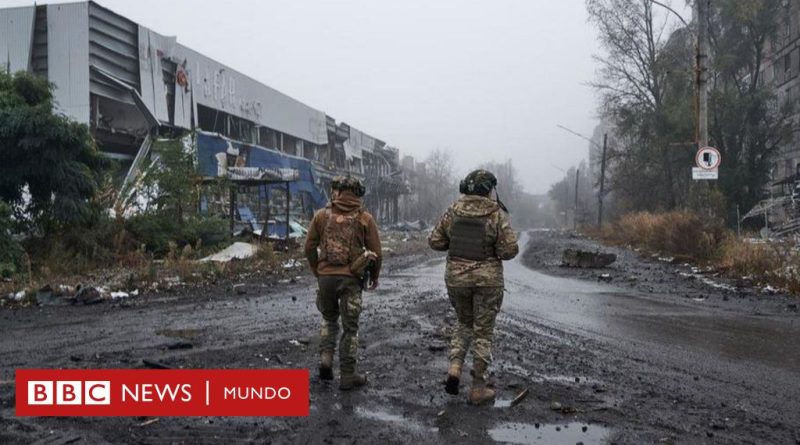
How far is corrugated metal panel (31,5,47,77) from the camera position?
1001 inches

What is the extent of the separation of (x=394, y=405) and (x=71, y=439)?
2347 millimetres

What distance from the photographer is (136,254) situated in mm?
15508

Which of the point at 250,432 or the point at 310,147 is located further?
the point at 310,147

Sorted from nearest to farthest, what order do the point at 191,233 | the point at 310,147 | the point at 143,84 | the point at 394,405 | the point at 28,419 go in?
the point at 28,419 < the point at 394,405 < the point at 191,233 < the point at 143,84 < the point at 310,147

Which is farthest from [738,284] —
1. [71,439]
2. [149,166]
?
[149,166]

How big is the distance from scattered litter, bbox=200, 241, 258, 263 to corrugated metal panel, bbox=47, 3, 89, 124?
36.9 feet

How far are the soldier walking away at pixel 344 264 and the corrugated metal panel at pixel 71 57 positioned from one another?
23036 millimetres

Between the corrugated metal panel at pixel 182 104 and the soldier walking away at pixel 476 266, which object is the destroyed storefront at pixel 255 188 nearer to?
the corrugated metal panel at pixel 182 104

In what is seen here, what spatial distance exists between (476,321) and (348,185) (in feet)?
5.47

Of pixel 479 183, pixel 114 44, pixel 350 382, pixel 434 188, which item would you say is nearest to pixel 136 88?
pixel 114 44

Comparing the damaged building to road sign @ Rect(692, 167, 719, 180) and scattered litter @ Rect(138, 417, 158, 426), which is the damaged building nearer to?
road sign @ Rect(692, 167, 719, 180)

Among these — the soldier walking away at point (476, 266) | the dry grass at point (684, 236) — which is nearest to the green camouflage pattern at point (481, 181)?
the soldier walking away at point (476, 266)

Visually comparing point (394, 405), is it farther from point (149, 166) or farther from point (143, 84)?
point (143, 84)

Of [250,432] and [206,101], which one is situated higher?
[206,101]
